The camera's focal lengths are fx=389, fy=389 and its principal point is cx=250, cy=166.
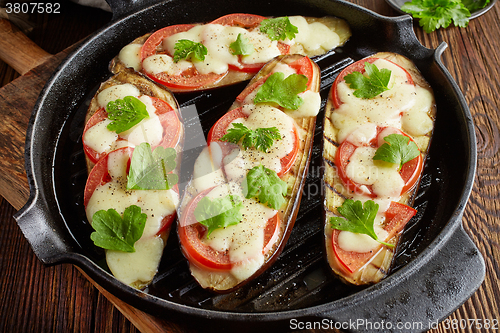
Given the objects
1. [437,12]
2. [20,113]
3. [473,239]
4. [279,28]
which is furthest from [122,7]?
[473,239]

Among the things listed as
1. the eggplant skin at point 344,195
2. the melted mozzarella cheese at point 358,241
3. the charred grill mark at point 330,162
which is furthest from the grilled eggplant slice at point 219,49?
the melted mozzarella cheese at point 358,241

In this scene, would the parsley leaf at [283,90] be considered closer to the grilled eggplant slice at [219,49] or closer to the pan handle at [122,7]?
the grilled eggplant slice at [219,49]

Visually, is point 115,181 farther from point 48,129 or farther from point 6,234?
point 6,234

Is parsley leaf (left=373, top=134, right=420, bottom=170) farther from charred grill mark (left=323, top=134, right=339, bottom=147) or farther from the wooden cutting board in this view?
the wooden cutting board

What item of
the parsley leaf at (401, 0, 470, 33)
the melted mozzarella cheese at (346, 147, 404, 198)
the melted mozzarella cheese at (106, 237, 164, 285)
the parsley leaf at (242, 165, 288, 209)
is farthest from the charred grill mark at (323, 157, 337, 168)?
the parsley leaf at (401, 0, 470, 33)

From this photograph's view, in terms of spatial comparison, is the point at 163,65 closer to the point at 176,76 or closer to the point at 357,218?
the point at 176,76
